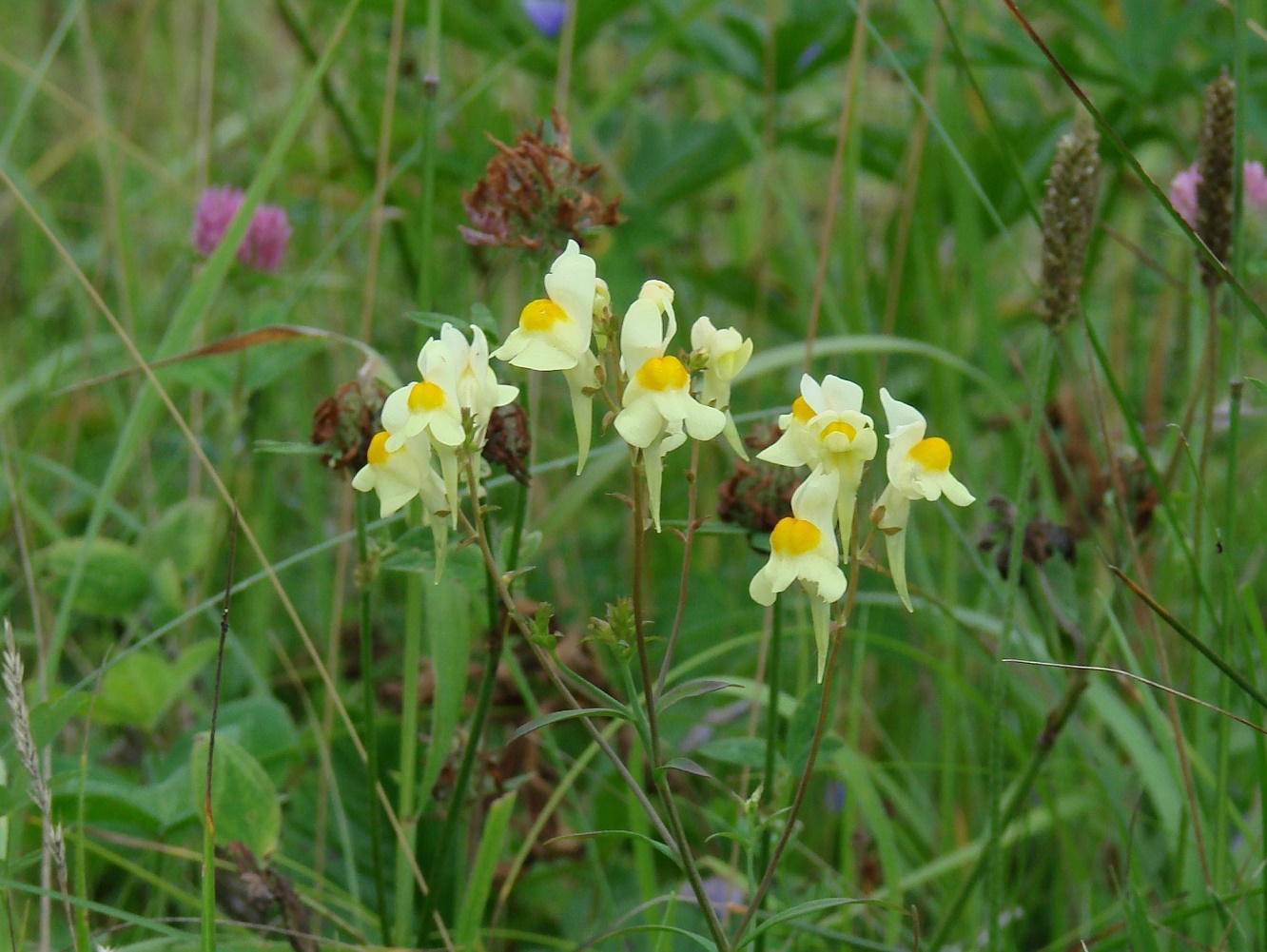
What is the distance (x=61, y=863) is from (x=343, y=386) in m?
0.37

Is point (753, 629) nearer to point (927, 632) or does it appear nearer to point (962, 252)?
point (927, 632)

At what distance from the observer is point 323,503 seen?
2072mm

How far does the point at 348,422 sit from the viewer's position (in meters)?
0.93

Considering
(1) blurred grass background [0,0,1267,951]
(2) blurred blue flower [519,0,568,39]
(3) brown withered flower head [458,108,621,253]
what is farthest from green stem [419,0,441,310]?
(2) blurred blue flower [519,0,568,39]

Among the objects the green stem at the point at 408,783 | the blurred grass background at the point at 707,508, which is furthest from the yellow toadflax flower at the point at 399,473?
the green stem at the point at 408,783

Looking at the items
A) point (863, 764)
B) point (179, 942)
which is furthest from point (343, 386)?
point (863, 764)

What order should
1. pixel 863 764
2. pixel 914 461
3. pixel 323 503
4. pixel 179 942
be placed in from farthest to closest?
pixel 323 503
pixel 863 764
pixel 179 942
pixel 914 461

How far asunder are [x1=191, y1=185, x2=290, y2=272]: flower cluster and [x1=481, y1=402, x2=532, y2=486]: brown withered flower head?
774 mm

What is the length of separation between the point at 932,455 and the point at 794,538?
0.11 meters

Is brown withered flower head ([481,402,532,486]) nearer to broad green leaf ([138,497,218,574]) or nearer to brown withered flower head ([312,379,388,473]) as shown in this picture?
brown withered flower head ([312,379,388,473])

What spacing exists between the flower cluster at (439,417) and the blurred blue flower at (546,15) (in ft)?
5.12

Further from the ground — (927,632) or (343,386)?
(343,386)

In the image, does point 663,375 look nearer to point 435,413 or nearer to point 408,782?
point 435,413

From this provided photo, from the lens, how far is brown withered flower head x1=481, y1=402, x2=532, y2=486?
88 cm
